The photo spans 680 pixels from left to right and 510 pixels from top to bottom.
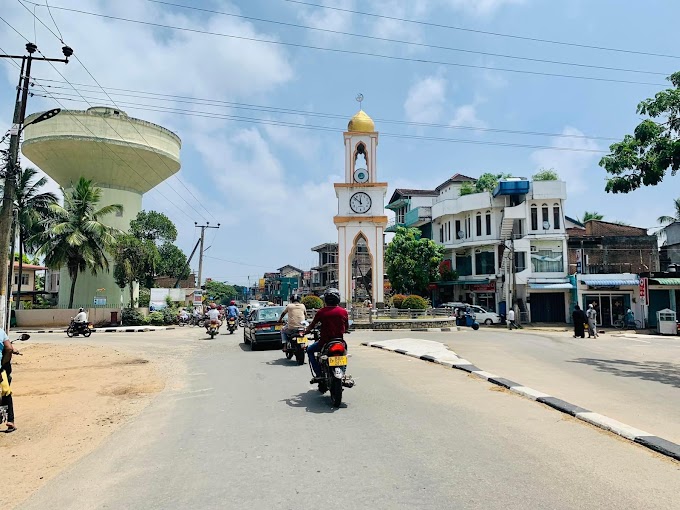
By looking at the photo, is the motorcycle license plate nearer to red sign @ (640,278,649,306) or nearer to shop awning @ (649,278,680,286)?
red sign @ (640,278,649,306)

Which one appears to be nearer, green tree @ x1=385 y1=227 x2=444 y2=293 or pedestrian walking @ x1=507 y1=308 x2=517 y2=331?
pedestrian walking @ x1=507 y1=308 x2=517 y2=331

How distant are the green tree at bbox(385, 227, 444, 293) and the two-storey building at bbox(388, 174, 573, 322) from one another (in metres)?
2.60

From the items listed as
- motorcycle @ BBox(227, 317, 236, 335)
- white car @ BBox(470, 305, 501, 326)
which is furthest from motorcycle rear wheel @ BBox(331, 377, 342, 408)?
white car @ BBox(470, 305, 501, 326)

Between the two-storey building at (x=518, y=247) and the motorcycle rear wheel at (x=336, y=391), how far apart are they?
31.2m

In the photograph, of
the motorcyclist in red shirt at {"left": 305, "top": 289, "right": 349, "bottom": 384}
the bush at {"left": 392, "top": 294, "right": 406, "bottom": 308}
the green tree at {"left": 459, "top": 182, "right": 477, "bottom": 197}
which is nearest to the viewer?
the motorcyclist in red shirt at {"left": 305, "top": 289, "right": 349, "bottom": 384}

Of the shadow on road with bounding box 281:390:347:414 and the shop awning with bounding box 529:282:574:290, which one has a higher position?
the shop awning with bounding box 529:282:574:290

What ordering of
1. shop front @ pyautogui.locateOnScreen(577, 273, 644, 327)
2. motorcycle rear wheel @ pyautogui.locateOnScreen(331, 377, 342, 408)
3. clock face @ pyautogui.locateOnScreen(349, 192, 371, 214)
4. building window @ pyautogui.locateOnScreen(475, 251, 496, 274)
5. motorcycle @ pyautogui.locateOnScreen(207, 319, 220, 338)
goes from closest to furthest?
motorcycle rear wheel @ pyautogui.locateOnScreen(331, 377, 342, 408) < motorcycle @ pyautogui.locateOnScreen(207, 319, 220, 338) < shop front @ pyautogui.locateOnScreen(577, 273, 644, 327) < clock face @ pyautogui.locateOnScreen(349, 192, 371, 214) < building window @ pyautogui.locateOnScreen(475, 251, 496, 274)

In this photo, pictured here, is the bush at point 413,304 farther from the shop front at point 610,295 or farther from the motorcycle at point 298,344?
the motorcycle at point 298,344

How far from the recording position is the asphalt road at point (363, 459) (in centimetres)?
417

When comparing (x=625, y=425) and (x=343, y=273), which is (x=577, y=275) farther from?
(x=625, y=425)

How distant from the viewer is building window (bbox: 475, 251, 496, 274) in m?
42.0

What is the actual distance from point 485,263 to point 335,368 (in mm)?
37058

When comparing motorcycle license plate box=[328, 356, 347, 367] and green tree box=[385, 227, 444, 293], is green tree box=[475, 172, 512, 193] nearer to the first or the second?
green tree box=[385, 227, 444, 293]

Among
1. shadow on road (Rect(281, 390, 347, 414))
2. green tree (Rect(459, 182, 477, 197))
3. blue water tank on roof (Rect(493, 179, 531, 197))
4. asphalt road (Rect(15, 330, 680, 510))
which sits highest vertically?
green tree (Rect(459, 182, 477, 197))
